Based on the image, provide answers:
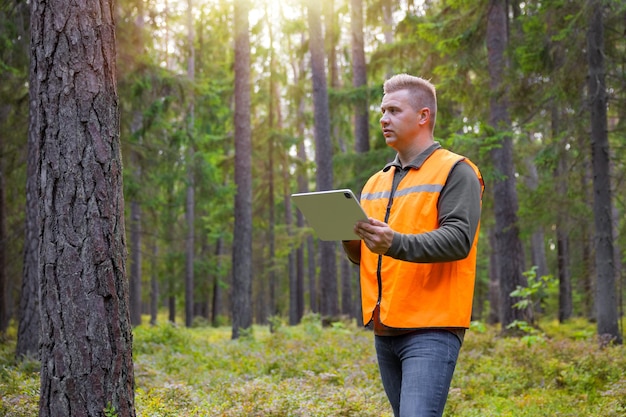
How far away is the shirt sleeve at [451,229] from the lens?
2.98 m

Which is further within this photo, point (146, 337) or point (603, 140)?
point (146, 337)

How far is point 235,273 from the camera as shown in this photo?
1736cm

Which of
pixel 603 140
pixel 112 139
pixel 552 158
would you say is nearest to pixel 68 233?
pixel 112 139

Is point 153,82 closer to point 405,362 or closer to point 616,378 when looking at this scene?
point 616,378

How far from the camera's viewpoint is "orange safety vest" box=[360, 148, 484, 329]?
10.3ft

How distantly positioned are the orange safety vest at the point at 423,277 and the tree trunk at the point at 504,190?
10247mm

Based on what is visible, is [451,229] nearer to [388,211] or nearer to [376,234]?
[376,234]

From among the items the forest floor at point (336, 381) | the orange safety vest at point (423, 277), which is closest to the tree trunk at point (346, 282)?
the forest floor at point (336, 381)

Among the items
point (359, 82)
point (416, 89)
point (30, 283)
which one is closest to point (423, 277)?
point (416, 89)

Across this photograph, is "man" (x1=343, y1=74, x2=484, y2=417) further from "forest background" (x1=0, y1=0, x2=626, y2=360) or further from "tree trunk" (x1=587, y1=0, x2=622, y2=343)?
"tree trunk" (x1=587, y1=0, x2=622, y2=343)

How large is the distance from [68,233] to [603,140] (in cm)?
929

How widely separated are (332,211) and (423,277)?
1.78ft

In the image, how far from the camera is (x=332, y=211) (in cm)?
316

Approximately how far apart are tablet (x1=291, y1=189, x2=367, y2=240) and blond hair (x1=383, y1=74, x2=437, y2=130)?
2.36ft
